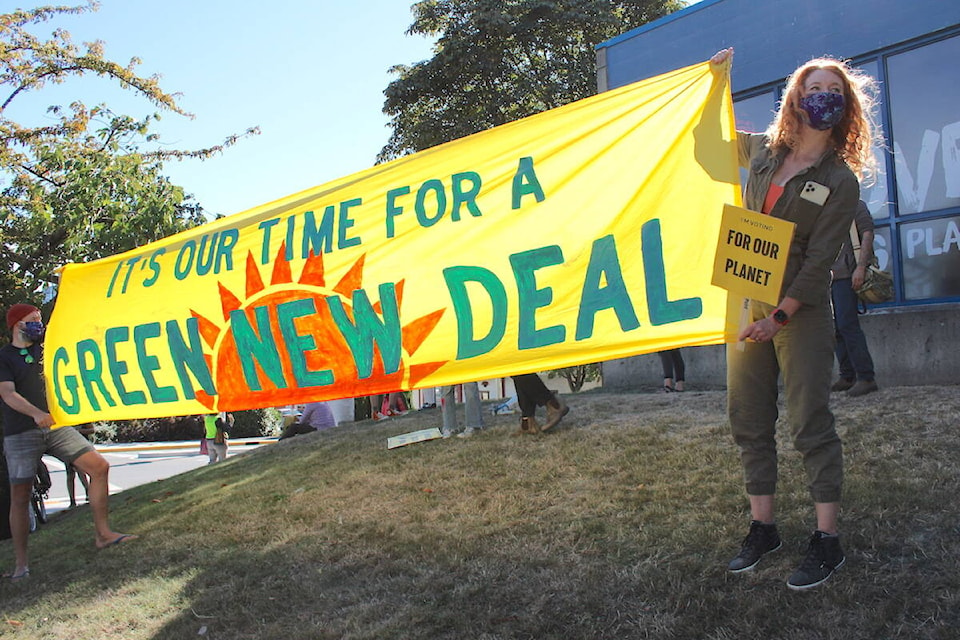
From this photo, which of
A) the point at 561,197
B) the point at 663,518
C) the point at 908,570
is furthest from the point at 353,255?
the point at 908,570

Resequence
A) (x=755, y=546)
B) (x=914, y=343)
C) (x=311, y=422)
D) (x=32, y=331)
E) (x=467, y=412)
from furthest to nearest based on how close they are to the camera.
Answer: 1. (x=311, y=422)
2. (x=914, y=343)
3. (x=467, y=412)
4. (x=32, y=331)
5. (x=755, y=546)

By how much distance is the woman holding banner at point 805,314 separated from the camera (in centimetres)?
313

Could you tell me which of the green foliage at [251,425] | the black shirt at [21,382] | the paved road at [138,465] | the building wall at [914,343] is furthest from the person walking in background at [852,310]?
the green foliage at [251,425]

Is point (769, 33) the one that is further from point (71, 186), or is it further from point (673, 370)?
point (71, 186)

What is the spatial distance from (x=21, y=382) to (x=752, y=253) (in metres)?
5.01

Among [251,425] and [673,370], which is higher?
[673,370]

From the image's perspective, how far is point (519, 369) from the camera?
3.98 meters

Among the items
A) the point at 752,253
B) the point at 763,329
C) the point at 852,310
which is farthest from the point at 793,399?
the point at 852,310

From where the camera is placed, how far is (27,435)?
5.84 m

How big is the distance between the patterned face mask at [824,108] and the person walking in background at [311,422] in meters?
8.69

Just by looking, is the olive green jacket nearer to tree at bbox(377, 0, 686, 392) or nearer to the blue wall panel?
the blue wall panel

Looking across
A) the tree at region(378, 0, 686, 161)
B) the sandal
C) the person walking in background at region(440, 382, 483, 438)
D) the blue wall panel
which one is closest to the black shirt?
the sandal

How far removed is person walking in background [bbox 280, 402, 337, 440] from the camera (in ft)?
36.2

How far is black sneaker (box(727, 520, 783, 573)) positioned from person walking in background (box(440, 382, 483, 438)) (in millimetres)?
3742
